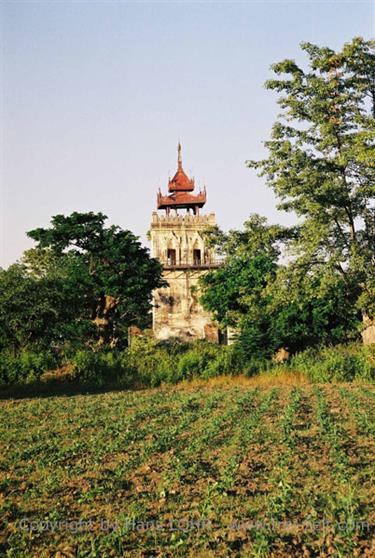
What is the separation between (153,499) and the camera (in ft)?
22.0

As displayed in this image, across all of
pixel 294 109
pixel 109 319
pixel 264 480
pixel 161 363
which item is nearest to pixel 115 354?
pixel 161 363

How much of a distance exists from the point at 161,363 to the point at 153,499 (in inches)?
591

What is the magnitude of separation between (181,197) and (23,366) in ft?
147

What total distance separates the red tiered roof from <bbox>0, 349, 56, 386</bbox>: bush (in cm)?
4218

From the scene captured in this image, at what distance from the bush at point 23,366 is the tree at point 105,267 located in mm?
10288

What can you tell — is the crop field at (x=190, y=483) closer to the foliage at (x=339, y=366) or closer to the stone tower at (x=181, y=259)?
the foliage at (x=339, y=366)

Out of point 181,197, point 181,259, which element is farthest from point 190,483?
point 181,197

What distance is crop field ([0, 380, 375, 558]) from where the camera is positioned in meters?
5.58

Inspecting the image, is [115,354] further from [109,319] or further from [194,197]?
[194,197]

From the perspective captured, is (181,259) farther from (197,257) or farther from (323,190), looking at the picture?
(323,190)

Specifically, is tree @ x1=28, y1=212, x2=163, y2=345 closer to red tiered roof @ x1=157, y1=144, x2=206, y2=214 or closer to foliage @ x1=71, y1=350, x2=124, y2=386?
foliage @ x1=71, y1=350, x2=124, y2=386

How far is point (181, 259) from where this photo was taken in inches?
2333

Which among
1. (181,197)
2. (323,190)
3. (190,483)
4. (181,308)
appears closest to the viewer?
(190,483)

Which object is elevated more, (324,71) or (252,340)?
(324,71)
